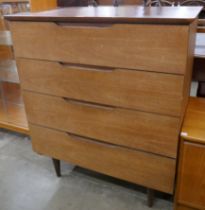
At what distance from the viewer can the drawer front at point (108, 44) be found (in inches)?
30.1

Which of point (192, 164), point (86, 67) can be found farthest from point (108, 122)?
point (192, 164)

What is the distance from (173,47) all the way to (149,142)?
39cm

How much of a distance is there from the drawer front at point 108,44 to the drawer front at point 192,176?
1.03ft

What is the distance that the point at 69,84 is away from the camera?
1.01 metres

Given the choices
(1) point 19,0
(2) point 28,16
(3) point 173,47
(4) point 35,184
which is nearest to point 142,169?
(3) point 173,47

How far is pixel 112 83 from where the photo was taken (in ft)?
3.01

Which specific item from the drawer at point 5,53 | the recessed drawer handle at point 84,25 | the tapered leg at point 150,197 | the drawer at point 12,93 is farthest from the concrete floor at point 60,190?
the recessed drawer handle at point 84,25

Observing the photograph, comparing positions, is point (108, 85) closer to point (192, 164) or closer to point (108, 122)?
point (108, 122)

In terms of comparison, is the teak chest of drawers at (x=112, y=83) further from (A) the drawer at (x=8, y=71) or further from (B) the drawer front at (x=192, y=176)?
(A) the drawer at (x=8, y=71)

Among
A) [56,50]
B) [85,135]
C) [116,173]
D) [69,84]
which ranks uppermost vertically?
[56,50]

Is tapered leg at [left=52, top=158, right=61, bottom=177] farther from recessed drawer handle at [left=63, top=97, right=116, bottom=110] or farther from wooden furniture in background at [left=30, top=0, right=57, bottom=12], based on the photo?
wooden furniture in background at [left=30, top=0, right=57, bottom=12]

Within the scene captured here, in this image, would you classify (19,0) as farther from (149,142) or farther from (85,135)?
(149,142)

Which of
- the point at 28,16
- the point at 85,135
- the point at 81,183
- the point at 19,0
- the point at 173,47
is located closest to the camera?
the point at 173,47

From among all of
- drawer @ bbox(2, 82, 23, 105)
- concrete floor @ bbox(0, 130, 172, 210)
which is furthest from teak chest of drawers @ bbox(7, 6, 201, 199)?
drawer @ bbox(2, 82, 23, 105)
